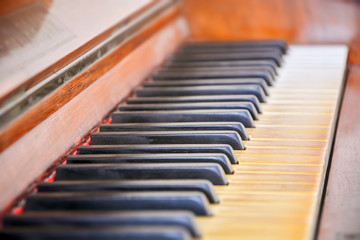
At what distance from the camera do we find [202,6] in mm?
3188

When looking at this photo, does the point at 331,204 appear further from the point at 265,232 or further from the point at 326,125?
the point at 326,125

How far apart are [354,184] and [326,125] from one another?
372mm

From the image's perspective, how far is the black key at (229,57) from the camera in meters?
2.73

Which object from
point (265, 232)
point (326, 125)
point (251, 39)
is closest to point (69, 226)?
point (265, 232)

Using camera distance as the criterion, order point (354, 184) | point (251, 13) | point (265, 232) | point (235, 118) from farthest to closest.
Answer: point (251, 13)
point (235, 118)
point (354, 184)
point (265, 232)

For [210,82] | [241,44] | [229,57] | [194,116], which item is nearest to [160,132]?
[194,116]

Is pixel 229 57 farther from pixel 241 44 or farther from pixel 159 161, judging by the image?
pixel 159 161

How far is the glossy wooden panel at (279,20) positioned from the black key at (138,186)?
171 centimetres

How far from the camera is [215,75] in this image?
8.26ft

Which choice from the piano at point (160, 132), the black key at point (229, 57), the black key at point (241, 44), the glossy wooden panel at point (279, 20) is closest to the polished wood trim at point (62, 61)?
the piano at point (160, 132)

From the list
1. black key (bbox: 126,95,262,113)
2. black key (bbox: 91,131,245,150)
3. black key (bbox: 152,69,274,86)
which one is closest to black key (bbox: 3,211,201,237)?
black key (bbox: 91,131,245,150)

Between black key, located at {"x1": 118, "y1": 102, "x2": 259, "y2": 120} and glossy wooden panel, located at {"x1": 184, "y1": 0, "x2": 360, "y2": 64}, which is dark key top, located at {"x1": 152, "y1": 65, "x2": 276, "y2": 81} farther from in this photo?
glossy wooden panel, located at {"x1": 184, "y1": 0, "x2": 360, "y2": 64}

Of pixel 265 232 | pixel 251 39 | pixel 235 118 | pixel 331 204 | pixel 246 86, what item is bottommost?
pixel 265 232

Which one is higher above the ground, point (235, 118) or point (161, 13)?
point (161, 13)
